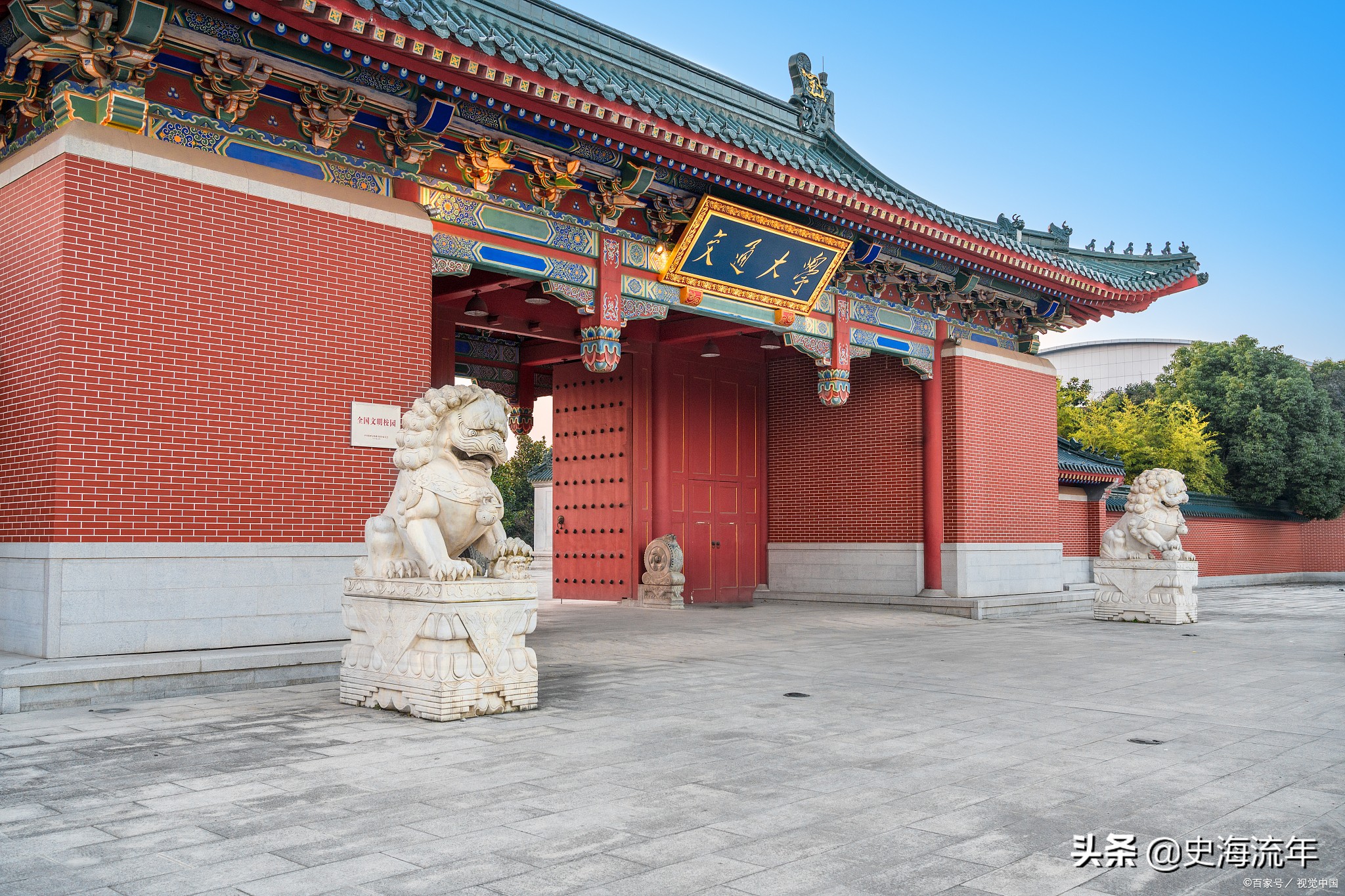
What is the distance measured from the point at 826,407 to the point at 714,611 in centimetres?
359

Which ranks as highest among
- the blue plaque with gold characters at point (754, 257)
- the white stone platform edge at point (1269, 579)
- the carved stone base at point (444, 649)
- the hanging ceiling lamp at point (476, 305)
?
the blue plaque with gold characters at point (754, 257)

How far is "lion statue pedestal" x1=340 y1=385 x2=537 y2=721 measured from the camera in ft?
17.1

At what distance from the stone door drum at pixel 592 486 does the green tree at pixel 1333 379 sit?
2719 cm

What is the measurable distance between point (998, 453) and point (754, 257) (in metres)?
4.91

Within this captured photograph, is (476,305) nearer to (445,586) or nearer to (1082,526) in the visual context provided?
(445,586)

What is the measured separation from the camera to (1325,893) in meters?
2.69

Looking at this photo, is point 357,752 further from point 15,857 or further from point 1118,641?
point 1118,641

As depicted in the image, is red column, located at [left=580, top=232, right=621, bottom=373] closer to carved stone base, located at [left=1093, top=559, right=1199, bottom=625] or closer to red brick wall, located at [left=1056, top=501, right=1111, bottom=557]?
carved stone base, located at [left=1093, top=559, right=1199, bottom=625]

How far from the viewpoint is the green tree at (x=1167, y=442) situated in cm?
2217

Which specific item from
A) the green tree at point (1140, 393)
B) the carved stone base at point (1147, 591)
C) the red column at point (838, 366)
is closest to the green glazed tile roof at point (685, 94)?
the red column at point (838, 366)

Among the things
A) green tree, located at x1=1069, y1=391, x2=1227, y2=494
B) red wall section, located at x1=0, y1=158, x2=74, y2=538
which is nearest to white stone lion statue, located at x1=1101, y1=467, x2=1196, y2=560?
red wall section, located at x1=0, y1=158, x2=74, y2=538

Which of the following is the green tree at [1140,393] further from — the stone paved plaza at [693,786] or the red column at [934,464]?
the stone paved plaza at [693,786]

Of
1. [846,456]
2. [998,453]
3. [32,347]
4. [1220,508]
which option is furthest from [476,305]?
[1220,508]

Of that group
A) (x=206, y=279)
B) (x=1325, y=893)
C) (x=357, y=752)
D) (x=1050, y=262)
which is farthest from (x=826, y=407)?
(x=1325, y=893)
